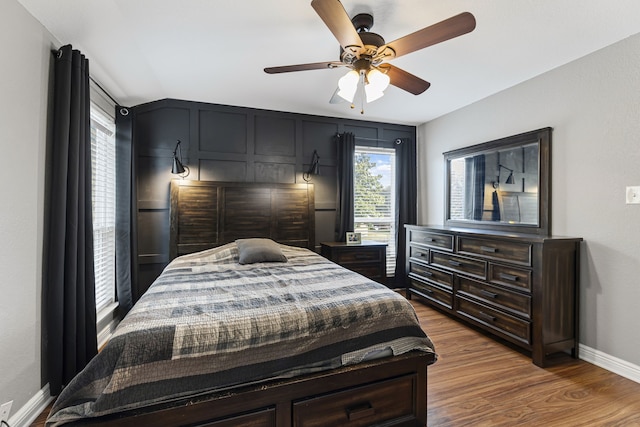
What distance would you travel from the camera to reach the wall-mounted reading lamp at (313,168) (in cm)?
411

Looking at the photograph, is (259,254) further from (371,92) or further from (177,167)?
(371,92)

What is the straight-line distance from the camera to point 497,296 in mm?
2920

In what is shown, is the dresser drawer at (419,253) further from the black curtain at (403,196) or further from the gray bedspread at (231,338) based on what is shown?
the gray bedspread at (231,338)

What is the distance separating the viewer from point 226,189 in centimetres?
374

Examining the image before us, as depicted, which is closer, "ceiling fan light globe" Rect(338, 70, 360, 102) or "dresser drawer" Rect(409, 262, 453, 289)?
"ceiling fan light globe" Rect(338, 70, 360, 102)

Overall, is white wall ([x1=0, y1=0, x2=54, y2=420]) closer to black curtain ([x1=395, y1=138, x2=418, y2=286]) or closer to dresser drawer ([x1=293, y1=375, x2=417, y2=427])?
dresser drawer ([x1=293, y1=375, x2=417, y2=427])

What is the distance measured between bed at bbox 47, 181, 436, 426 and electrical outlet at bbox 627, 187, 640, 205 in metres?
2.03

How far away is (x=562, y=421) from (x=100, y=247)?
4012 mm

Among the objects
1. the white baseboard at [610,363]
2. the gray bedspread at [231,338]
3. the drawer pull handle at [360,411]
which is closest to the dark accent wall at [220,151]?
the gray bedspread at [231,338]

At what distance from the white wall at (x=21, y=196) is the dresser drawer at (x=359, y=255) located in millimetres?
2894

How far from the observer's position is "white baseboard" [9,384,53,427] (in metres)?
1.73

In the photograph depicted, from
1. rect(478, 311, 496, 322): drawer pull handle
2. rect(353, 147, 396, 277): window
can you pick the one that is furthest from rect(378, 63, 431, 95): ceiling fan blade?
rect(478, 311, 496, 322): drawer pull handle

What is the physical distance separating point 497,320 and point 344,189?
2.35 meters

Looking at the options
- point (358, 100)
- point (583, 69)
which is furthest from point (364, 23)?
point (583, 69)
